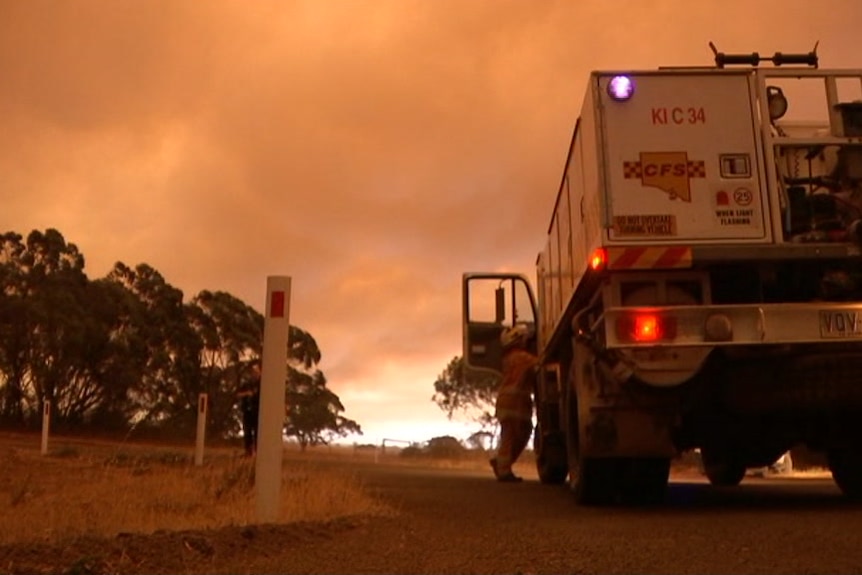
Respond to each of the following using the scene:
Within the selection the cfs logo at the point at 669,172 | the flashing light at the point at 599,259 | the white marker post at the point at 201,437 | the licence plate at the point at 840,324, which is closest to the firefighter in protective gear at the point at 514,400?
the white marker post at the point at 201,437

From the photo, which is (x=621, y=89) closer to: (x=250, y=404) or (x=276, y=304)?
(x=276, y=304)

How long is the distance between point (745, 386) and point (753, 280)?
2.66 ft

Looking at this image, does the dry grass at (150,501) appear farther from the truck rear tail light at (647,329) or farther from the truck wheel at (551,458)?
the truck wheel at (551,458)

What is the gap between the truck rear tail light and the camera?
24.9 ft

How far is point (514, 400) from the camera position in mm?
14172

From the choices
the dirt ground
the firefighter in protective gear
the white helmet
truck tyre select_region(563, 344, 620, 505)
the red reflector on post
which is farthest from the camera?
the white helmet

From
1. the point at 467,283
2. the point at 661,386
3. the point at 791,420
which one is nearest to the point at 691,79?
the point at 661,386

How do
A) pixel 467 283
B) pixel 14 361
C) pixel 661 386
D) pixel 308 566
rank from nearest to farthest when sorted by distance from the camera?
1. pixel 308 566
2. pixel 661 386
3. pixel 467 283
4. pixel 14 361

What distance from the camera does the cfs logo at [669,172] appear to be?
7.88 metres

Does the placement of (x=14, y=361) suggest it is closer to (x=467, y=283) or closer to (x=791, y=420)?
(x=467, y=283)

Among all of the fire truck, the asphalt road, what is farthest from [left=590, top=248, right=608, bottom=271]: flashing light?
the asphalt road

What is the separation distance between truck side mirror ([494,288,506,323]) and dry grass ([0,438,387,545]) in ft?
13.4

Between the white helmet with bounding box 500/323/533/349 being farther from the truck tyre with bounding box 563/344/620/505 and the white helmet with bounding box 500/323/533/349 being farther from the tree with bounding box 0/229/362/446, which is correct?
the tree with bounding box 0/229/362/446

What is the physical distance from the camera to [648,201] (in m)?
7.86
